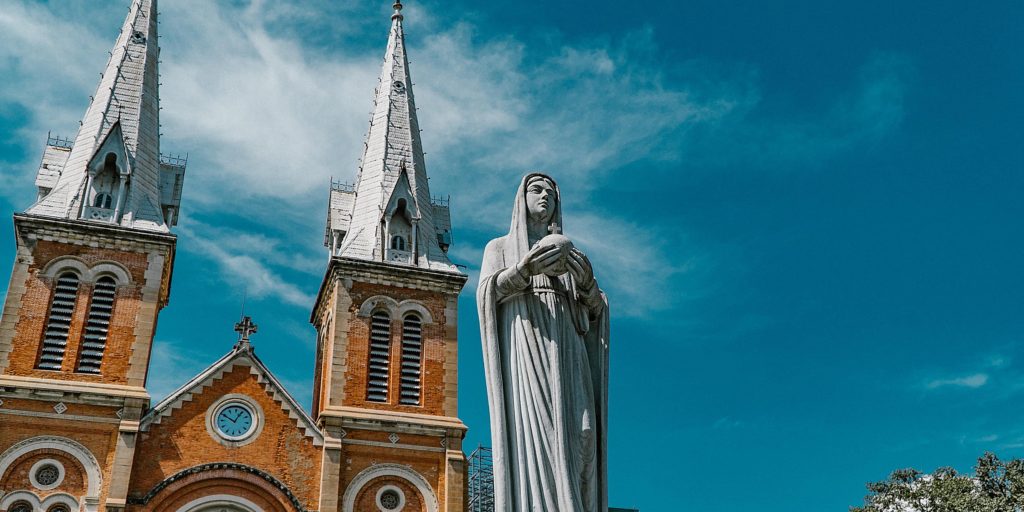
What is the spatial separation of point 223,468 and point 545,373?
23.3 meters

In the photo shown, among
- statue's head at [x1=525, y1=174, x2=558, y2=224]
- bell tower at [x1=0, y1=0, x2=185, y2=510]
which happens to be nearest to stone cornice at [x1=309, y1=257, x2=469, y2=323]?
bell tower at [x1=0, y1=0, x2=185, y2=510]

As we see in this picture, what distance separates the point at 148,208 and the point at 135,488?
861cm

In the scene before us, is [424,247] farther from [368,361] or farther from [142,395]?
[142,395]

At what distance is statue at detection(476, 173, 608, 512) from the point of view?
17.1ft

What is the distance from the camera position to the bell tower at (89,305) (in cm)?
2580

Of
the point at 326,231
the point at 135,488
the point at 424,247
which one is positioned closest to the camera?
the point at 135,488

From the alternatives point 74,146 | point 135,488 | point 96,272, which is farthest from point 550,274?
point 74,146

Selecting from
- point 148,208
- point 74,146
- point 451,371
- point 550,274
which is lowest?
point 550,274

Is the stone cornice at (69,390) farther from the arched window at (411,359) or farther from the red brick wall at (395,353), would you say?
the arched window at (411,359)

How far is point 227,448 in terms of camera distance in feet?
89.9

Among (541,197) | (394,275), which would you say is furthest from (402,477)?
(541,197)

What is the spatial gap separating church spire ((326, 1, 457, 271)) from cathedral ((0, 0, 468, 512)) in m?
0.10

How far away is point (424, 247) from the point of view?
32.8 m

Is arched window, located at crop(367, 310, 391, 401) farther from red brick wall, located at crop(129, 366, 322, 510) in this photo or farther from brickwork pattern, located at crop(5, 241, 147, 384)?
brickwork pattern, located at crop(5, 241, 147, 384)
